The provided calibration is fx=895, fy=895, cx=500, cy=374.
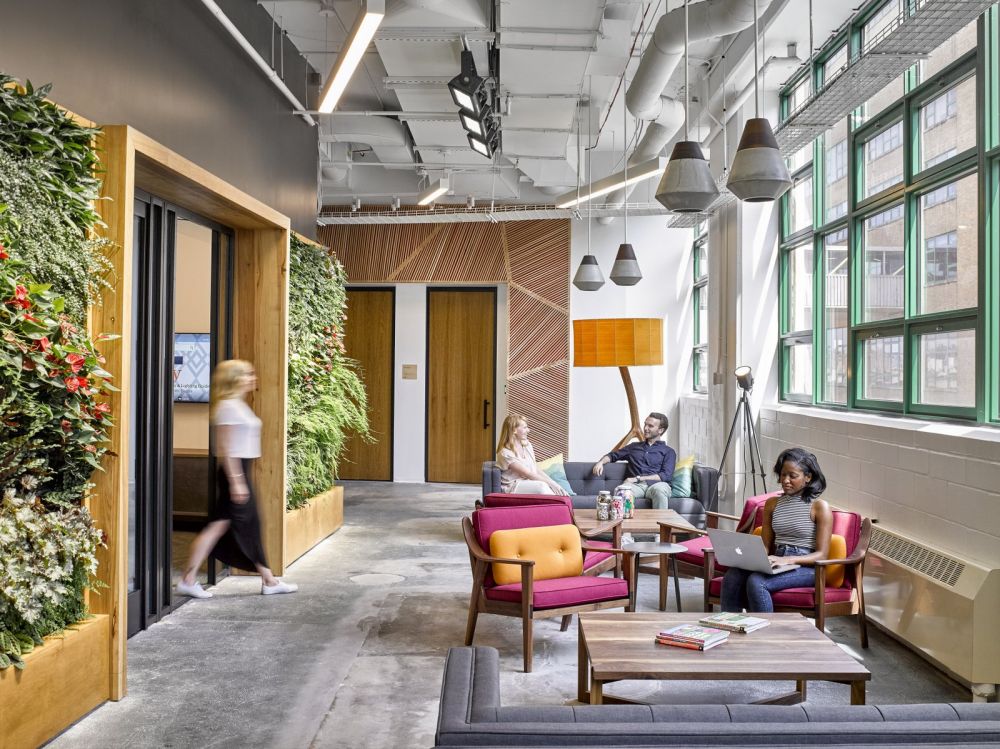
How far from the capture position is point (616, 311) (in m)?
11.8

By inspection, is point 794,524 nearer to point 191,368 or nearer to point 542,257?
point 191,368

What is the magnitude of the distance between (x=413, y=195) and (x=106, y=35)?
304 inches

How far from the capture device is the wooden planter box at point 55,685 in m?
3.35

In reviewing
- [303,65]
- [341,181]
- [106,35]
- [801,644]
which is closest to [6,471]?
[106,35]

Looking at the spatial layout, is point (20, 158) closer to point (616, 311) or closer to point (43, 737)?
point (43, 737)

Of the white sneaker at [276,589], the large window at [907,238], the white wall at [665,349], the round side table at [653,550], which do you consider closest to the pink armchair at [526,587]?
the round side table at [653,550]

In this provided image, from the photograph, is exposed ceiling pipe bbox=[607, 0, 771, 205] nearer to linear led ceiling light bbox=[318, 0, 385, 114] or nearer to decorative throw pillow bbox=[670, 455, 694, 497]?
linear led ceiling light bbox=[318, 0, 385, 114]

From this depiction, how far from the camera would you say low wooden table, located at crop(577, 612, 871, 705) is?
322 cm

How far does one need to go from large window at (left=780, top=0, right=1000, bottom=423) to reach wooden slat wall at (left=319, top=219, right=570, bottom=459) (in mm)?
4409

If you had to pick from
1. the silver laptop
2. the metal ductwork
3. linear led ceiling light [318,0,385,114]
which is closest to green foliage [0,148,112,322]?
linear led ceiling light [318,0,385,114]

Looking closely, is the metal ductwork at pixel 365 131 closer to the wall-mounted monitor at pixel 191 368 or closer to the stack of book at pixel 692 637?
the wall-mounted monitor at pixel 191 368

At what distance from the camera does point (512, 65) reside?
642 centimetres

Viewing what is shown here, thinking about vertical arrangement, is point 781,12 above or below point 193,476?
above

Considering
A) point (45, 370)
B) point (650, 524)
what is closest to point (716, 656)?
point (45, 370)
